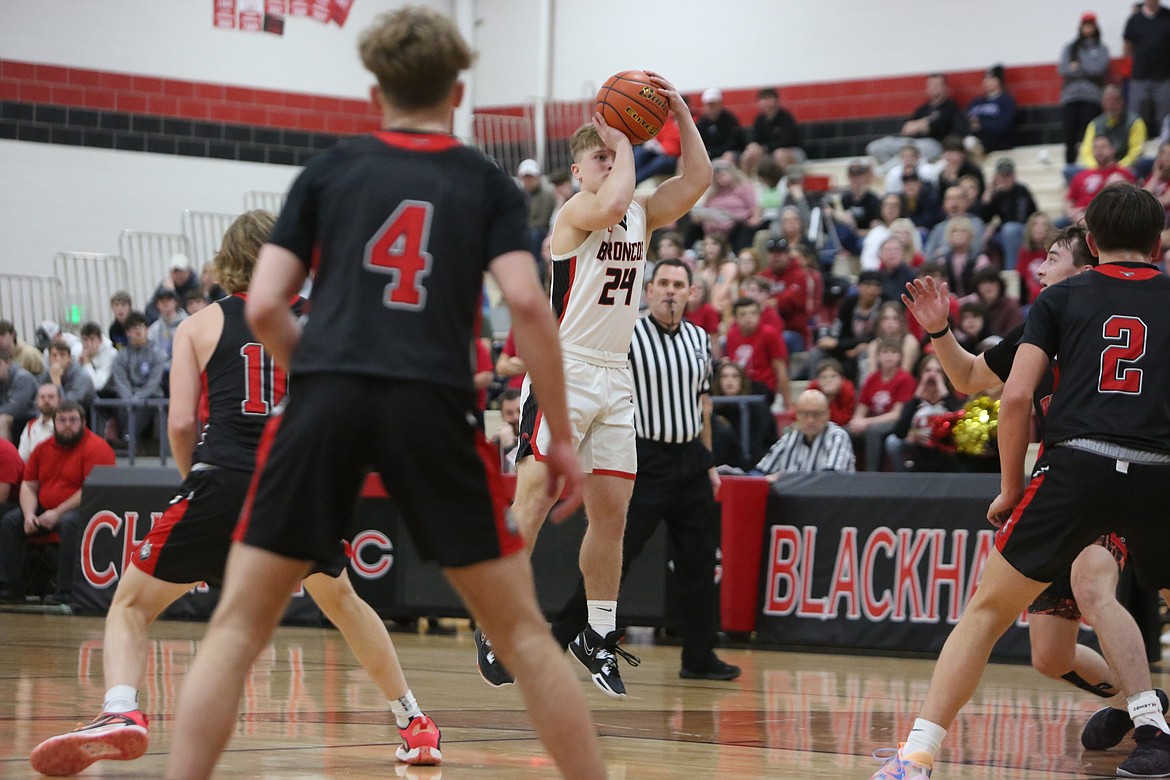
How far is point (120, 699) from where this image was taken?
4891 mm

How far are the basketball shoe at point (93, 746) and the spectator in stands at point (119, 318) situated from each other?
13.4 meters

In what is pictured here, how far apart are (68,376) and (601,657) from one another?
10.8 m

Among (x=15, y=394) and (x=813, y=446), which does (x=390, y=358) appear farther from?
(x=15, y=394)

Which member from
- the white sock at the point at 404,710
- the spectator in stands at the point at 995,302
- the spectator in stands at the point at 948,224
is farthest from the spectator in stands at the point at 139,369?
the white sock at the point at 404,710

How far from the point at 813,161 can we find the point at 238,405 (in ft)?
57.1

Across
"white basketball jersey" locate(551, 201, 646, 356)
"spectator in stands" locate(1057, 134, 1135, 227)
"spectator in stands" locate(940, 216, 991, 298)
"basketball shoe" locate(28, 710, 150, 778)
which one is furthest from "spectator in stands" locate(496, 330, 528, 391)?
"basketball shoe" locate(28, 710, 150, 778)

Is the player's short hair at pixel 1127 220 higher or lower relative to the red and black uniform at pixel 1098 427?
higher

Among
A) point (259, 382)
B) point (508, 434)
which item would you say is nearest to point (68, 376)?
point (508, 434)

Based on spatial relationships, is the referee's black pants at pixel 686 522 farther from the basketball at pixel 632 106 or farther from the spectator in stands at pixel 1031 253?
the spectator in stands at pixel 1031 253

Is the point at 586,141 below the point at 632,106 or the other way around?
below

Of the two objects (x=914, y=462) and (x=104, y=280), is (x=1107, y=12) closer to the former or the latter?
(x=914, y=462)

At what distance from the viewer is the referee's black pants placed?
845 cm

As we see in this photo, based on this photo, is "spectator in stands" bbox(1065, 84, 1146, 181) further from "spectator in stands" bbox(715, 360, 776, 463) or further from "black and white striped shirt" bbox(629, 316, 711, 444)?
"black and white striped shirt" bbox(629, 316, 711, 444)

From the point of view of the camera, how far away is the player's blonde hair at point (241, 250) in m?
5.31
